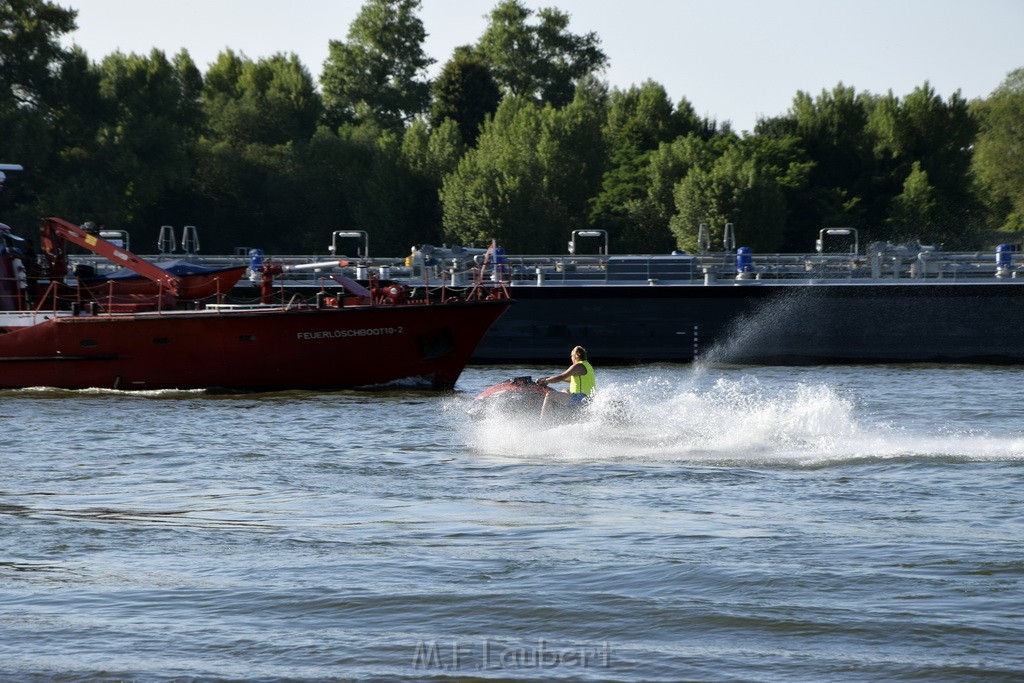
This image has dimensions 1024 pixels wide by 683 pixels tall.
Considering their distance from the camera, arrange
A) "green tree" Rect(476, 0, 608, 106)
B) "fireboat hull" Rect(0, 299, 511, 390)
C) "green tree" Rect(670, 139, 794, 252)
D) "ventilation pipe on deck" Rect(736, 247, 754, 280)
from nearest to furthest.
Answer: "fireboat hull" Rect(0, 299, 511, 390) < "ventilation pipe on deck" Rect(736, 247, 754, 280) < "green tree" Rect(670, 139, 794, 252) < "green tree" Rect(476, 0, 608, 106)

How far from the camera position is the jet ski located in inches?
894

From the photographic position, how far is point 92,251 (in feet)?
106

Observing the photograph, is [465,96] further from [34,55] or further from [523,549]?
[523,549]

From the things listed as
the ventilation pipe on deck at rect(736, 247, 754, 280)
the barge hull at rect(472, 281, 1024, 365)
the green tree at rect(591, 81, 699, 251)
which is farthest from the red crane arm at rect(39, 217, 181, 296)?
the green tree at rect(591, 81, 699, 251)

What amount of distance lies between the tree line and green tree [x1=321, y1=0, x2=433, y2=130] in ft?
43.0

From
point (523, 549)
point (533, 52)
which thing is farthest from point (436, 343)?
point (533, 52)

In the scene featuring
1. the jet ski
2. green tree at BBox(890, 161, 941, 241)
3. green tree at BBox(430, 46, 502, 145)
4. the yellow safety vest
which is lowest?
the jet ski

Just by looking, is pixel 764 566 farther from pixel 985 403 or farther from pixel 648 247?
pixel 648 247

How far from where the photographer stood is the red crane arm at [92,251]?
31.9 m

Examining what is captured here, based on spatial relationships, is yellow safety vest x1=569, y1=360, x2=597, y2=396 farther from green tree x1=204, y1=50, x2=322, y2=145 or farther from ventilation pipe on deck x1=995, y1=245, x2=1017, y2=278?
green tree x1=204, y1=50, x2=322, y2=145

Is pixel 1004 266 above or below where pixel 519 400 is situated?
above

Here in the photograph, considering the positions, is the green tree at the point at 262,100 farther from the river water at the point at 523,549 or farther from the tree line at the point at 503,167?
the river water at the point at 523,549

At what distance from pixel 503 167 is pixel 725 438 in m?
55.0

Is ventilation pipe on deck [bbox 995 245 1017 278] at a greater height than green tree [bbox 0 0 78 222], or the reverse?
green tree [bbox 0 0 78 222]
